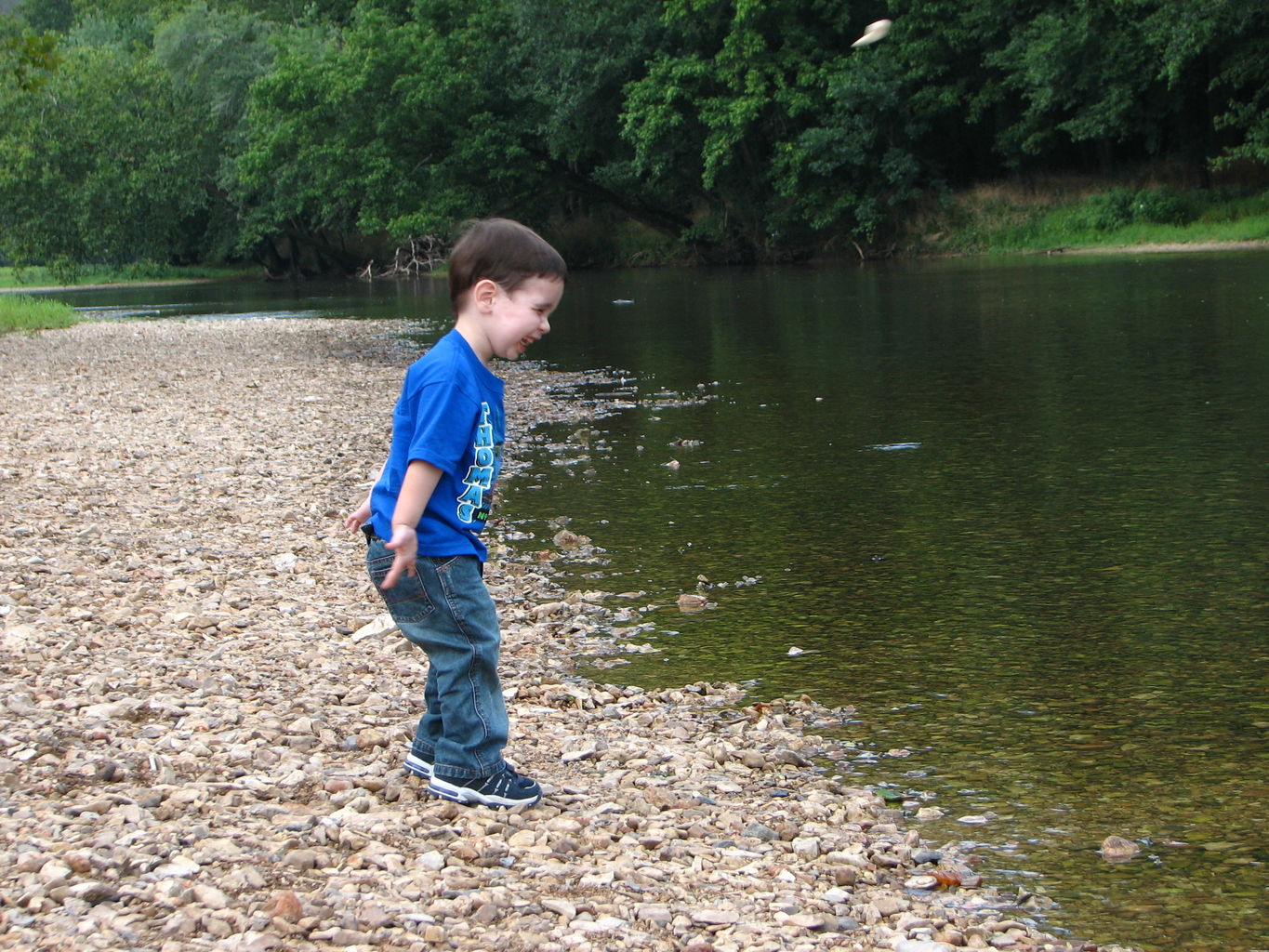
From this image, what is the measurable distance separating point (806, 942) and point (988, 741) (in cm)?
172

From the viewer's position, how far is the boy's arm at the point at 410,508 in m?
3.81

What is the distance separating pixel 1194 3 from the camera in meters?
34.4

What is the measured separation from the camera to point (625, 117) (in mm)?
42719

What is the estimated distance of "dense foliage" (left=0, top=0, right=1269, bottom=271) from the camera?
38125 millimetres


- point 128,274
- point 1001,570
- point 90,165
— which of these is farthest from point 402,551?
point 128,274

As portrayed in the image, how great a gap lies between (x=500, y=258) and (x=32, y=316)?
26.8 metres

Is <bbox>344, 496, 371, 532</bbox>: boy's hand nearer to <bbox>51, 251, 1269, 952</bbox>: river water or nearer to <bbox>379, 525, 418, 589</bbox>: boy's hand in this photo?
<bbox>379, 525, 418, 589</bbox>: boy's hand

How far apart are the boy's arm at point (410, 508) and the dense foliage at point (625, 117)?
34600mm

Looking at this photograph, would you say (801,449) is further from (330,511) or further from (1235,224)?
(1235,224)

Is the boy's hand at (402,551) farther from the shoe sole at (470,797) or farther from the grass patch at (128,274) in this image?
the grass patch at (128,274)

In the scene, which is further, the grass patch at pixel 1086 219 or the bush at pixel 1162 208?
the bush at pixel 1162 208

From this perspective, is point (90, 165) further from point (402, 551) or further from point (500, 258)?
point (402, 551)

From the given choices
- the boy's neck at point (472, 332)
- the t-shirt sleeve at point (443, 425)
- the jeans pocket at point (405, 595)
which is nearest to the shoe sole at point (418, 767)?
the jeans pocket at point (405, 595)

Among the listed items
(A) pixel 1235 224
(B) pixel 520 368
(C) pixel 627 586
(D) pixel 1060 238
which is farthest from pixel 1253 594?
(D) pixel 1060 238
